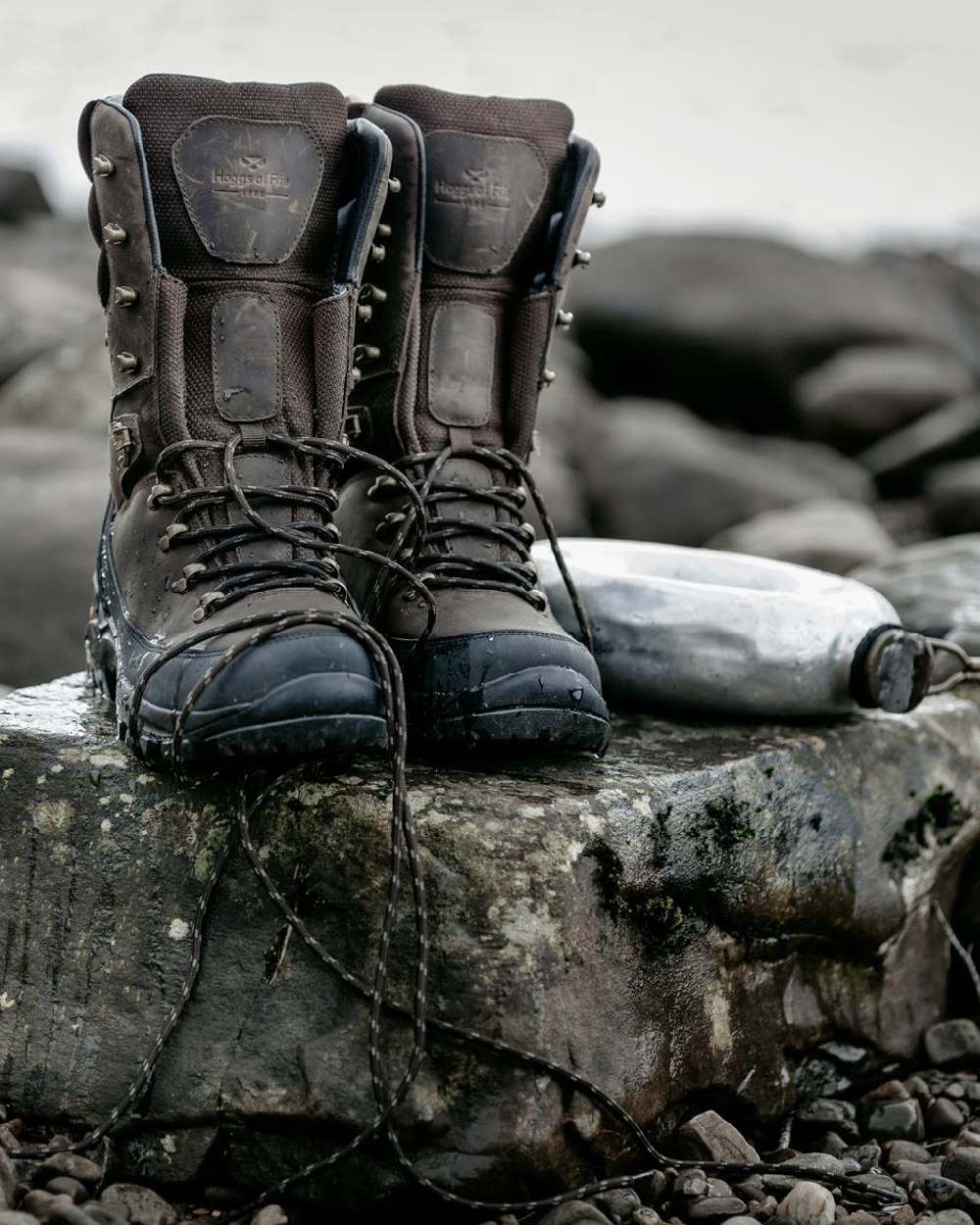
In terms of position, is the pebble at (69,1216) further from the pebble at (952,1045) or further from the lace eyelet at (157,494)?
the pebble at (952,1045)

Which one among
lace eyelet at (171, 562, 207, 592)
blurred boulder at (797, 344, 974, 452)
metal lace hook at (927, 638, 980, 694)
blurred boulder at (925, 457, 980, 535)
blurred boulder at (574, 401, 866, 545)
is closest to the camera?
lace eyelet at (171, 562, 207, 592)

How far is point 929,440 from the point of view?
383 inches

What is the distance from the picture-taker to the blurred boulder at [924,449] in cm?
959

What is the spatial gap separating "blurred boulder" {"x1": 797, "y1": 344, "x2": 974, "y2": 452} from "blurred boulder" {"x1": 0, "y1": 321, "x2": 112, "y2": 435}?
5322 millimetres

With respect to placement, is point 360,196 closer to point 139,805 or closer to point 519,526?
point 519,526

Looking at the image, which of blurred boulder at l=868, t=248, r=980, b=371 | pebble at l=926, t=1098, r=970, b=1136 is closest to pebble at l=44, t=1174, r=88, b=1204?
pebble at l=926, t=1098, r=970, b=1136

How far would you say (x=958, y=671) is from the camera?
3.34 meters

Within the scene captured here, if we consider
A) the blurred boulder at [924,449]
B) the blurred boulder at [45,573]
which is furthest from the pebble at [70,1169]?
the blurred boulder at [924,449]

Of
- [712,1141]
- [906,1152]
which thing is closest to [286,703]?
[712,1141]

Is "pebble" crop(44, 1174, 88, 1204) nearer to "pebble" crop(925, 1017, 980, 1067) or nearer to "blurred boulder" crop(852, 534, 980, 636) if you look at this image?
"pebble" crop(925, 1017, 980, 1067)

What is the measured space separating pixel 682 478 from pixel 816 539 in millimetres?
1954

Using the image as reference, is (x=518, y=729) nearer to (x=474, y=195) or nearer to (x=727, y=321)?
(x=474, y=195)

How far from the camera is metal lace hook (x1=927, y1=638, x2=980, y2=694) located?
2969mm

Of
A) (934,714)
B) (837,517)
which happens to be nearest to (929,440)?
(837,517)
